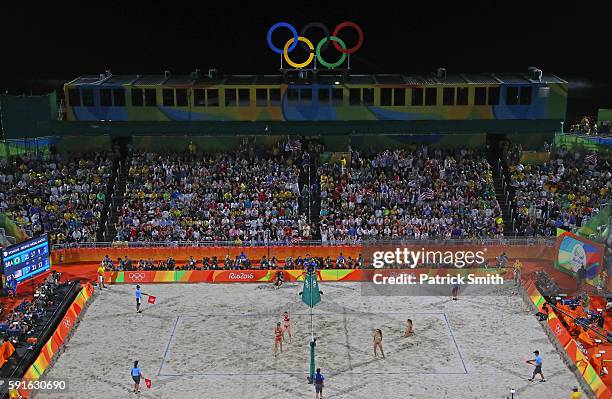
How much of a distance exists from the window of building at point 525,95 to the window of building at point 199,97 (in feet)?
70.1

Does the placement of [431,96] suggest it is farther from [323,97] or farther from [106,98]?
[106,98]

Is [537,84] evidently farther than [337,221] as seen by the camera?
Yes

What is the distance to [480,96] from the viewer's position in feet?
183

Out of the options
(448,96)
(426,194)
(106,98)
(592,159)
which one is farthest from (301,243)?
(592,159)

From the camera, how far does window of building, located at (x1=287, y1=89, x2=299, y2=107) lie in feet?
183

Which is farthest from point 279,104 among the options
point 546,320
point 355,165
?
point 546,320

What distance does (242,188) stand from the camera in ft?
171

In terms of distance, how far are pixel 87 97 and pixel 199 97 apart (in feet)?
24.8

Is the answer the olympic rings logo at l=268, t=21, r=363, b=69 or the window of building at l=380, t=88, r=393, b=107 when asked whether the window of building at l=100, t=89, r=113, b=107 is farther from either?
the window of building at l=380, t=88, r=393, b=107

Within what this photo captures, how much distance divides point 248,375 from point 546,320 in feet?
46.4

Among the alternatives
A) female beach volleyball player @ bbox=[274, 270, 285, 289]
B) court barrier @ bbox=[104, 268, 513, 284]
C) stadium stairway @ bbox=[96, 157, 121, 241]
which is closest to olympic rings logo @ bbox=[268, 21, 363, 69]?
stadium stairway @ bbox=[96, 157, 121, 241]

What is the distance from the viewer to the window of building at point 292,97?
55688 mm

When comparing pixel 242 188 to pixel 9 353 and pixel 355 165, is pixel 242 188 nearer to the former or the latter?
pixel 355 165

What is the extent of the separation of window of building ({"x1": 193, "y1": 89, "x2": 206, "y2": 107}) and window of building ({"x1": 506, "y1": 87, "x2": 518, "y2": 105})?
67.2ft
